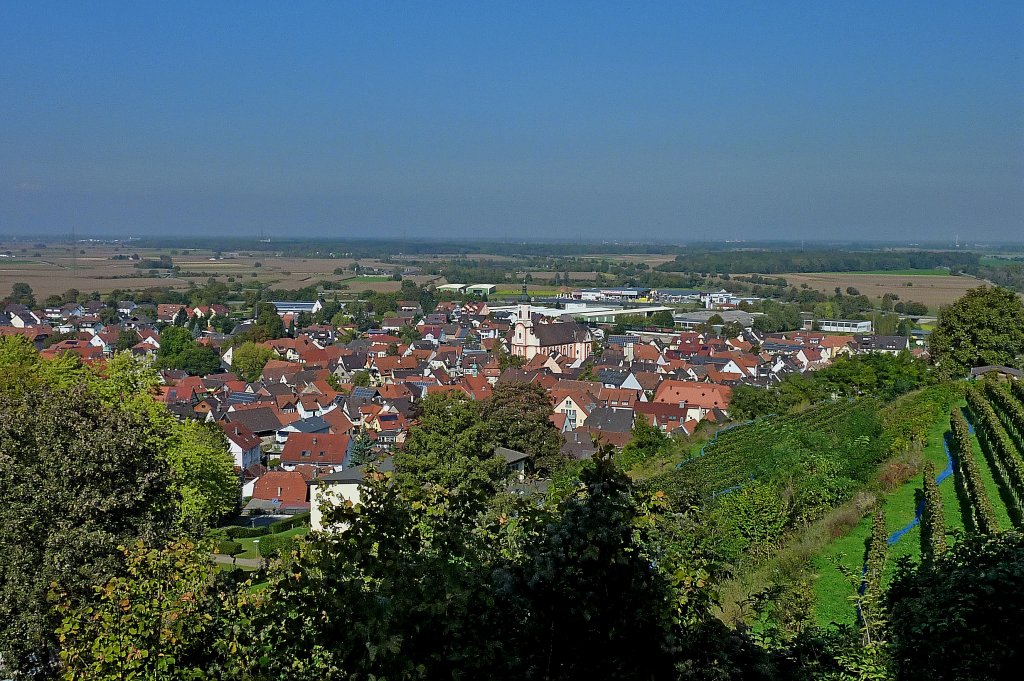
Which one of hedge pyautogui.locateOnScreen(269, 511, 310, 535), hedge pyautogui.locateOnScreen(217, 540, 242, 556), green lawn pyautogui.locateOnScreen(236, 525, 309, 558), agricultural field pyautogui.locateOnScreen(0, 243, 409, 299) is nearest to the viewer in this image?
hedge pyautogui.locateOnScreen(217, 540, 242, 556)

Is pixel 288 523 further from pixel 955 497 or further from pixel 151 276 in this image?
pixel 151 276

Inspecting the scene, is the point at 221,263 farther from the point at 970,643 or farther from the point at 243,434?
the point at 970,643

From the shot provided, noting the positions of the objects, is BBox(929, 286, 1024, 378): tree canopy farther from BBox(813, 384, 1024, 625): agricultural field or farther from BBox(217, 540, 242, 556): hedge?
BBox(217, 540, 242, 556): hedge

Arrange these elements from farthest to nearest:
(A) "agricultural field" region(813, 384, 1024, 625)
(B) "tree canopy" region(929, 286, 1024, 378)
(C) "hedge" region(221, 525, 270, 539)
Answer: (B) "tree canopy" region(929, 286, 1024, 378)
(C) "hedge" region(221, 525, 270, 539)
(A) "agricultural field" region(813, 384, 1024, 625)

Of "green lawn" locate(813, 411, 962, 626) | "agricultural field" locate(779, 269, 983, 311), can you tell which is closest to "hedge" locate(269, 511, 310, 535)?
"green lawn" locate(813, 411, 962, 626)

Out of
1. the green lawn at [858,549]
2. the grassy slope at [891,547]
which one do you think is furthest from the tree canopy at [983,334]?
the green lawn at [858,549]

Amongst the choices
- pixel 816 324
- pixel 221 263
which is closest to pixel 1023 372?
pixel 816 324
